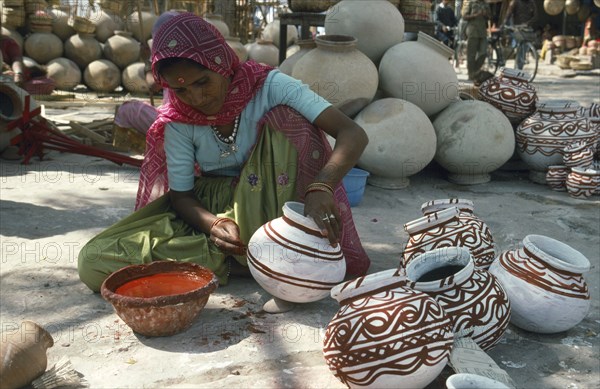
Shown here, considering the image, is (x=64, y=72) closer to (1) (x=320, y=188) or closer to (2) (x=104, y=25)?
(2) (x=104, y=25)

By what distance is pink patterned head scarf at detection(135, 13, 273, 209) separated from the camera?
2.45 metres

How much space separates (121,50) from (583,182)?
8.34 meters

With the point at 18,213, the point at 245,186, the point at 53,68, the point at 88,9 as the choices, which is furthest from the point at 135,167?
the point at 88,9

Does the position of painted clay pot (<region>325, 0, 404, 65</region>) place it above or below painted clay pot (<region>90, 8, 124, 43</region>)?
above

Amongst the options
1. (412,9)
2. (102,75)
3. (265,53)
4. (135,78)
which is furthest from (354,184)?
(102,75)

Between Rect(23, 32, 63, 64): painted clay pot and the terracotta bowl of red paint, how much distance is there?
911 cm

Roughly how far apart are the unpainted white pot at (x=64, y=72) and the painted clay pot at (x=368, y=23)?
254 inches

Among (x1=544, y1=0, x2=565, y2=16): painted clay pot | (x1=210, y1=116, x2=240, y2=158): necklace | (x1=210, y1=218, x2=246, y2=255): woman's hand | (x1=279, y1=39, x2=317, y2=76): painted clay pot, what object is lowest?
(x1=210, y1=218, x2=246, y2=255): woman's hand

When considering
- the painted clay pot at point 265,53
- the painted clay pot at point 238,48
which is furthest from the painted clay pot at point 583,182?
the painted clay pot at point 265,53

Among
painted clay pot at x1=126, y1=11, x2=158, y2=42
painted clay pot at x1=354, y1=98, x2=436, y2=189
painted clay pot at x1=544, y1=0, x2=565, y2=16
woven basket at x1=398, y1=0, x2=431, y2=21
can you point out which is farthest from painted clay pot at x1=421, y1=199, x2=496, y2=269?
painted clay pot at x1=544, y1=0, x2=565, y2=16

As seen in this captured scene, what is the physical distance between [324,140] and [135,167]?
3.09 metres

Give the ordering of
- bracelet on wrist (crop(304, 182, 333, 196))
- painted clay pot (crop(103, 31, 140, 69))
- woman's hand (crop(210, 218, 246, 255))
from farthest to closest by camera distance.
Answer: painted clay pot (crop(103, 31, 140, 69)) < woman's hand (crop(210, 218, 246, 255)) < bracelet on wrist (crop(304, 182, 333, 196))

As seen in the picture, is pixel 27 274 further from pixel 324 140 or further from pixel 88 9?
pixel 88 9

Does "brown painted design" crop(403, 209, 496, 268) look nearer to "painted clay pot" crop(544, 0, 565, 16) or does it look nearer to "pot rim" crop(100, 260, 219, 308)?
"pot rim" crop(100, 260, 219, 308)
